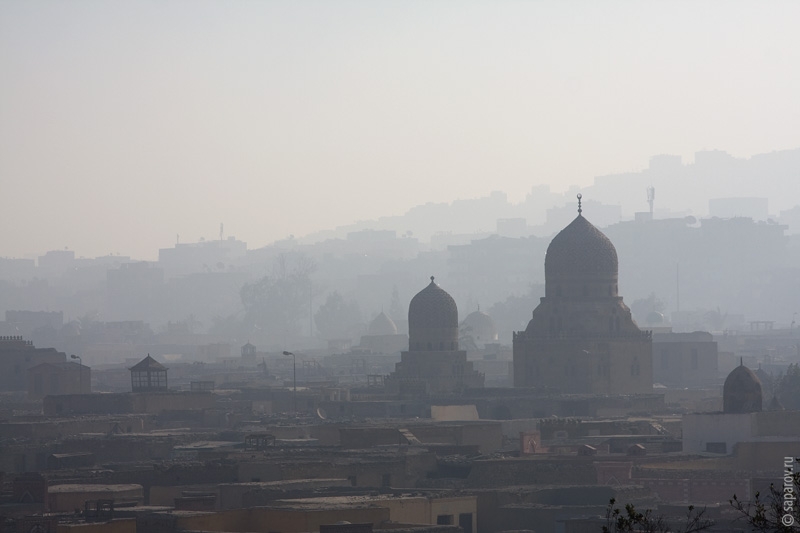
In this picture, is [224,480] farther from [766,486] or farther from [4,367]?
[4,367]

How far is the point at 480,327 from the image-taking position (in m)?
97.4

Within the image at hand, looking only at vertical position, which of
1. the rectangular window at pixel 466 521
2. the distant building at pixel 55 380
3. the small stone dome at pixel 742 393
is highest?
the distant building at pixel 55 380

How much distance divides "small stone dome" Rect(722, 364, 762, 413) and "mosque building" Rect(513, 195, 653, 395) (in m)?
14.0

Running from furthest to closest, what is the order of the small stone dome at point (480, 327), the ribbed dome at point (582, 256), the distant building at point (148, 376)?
the small stone dome at point (480, 327), the distant building at point (148, 376), the ribbed dome at point (582, 256)

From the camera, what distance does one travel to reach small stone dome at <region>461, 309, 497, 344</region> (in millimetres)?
94875

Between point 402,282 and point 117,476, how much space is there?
161 meters

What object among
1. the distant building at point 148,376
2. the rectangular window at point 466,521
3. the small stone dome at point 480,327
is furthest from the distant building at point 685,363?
the rectangular window at point 466,521

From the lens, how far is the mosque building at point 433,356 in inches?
2203

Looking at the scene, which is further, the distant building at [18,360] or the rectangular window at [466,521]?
the distant building at [18,360]

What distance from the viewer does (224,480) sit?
3550cm

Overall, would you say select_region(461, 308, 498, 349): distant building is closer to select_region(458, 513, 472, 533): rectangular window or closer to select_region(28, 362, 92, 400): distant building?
select_region(28, 362, 92, 400): distant building

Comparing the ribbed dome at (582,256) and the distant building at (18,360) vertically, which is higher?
the ribbed dome at (582,256)

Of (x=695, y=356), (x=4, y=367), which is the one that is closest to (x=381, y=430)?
(x=695, y=356)

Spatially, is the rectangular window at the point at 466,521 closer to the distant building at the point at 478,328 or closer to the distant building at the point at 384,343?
the distant building at the point at 478,328
